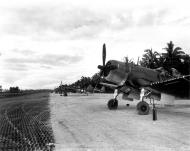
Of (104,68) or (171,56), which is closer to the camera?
(104,68)

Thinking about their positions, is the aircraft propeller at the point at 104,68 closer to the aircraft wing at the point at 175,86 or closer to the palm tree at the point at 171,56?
the aircraft wing at the point at 175,86

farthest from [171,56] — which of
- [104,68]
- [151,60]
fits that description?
[104,68]

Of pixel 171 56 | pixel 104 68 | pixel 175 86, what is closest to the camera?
pixel 175 86

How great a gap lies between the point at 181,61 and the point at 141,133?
56657mm

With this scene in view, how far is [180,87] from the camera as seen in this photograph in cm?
1686

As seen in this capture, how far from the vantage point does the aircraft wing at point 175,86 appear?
51.4ft

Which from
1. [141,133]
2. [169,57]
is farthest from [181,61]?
[141,133]

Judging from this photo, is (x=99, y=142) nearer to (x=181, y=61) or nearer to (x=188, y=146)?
(x=188, y=146)

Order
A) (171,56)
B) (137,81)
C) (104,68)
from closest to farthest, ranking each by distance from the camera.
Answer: (137,81), (104,68), (171,56)

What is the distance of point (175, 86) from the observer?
16.7 m

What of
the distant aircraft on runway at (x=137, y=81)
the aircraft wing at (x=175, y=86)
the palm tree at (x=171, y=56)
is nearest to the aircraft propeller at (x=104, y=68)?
the distant aircraft on runway at (x=137, y=81)

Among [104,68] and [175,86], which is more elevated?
[104,68]

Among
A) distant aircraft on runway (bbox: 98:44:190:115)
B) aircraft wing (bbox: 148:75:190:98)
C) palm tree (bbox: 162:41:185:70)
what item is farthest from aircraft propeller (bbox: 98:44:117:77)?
palm tree (bbox: 162:41:185:70)

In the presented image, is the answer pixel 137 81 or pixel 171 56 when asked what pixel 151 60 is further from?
pixel 137 81
